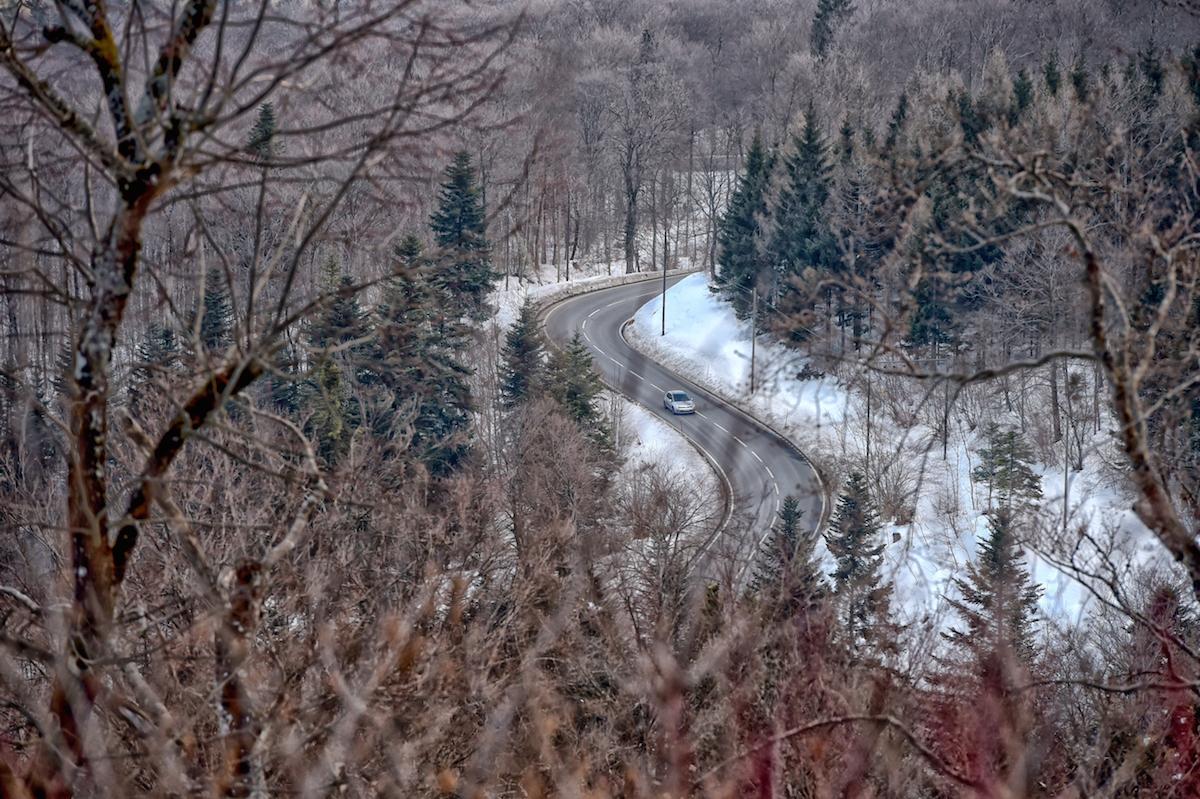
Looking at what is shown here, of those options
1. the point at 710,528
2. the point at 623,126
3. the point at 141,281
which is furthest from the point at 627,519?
the point at 623,126

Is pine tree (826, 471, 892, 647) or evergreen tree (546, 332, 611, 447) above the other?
evergreen tree (546, 332, 611, 447)

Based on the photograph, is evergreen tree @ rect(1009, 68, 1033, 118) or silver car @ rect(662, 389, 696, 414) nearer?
silver car @ rect(662, 389, 696, 414)

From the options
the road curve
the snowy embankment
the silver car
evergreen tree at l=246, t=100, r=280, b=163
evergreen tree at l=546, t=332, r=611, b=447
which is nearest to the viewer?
evergreen tree at l=246, t=100, r=280, b=163

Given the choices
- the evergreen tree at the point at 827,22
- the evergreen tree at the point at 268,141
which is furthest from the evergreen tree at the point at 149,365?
the evergreen tree at the point at 827,22

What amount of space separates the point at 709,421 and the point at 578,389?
5748 mm

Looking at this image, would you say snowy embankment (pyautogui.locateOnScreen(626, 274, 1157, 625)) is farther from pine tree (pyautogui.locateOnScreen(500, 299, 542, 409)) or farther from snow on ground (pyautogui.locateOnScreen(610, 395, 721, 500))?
pine tree (pyautogui.locateOnScreen(500, 299, 542, 409))

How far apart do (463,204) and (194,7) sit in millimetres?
19230

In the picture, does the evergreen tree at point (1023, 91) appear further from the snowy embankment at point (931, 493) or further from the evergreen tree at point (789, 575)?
the evergreen tree at point (789, 575)

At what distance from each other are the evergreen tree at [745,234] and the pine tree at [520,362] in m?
10.4

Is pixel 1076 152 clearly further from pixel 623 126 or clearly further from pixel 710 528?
pixel 623 126

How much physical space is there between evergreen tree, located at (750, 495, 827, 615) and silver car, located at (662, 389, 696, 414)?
36.7 feet

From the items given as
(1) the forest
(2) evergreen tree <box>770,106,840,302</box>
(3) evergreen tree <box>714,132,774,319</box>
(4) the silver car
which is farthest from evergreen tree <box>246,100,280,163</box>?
(3) evergreen tree <box>714,132,774,319</box>

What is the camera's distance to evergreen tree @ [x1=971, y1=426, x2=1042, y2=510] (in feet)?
66.4

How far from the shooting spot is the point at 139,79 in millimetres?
2672
